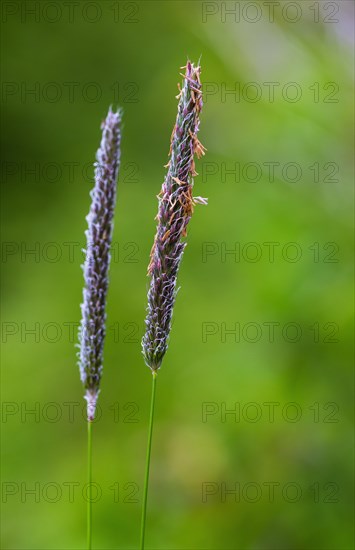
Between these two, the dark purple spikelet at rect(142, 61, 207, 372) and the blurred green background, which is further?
the blurred green background

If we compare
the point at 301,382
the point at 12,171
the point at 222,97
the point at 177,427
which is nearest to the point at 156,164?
the point at 222,97

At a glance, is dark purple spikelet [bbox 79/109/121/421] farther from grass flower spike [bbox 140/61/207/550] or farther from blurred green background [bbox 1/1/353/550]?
blurred green background [bbox 1/1/353/550]

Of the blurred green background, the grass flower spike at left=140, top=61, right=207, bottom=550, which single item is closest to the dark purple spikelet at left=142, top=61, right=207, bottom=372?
the grass flower spike at left=140, top=61, right=207, bottom=550

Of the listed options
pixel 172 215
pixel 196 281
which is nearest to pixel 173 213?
pixel 172 215

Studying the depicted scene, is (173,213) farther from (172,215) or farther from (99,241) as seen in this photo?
(99,241)

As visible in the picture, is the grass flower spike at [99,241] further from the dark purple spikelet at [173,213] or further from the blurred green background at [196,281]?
the blurred green background at [196,281]

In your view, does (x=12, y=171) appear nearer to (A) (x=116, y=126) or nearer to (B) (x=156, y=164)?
(B) (x=156, y=164)

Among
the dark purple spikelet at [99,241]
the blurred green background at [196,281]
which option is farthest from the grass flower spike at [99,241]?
the blurred green background at [196,281]
